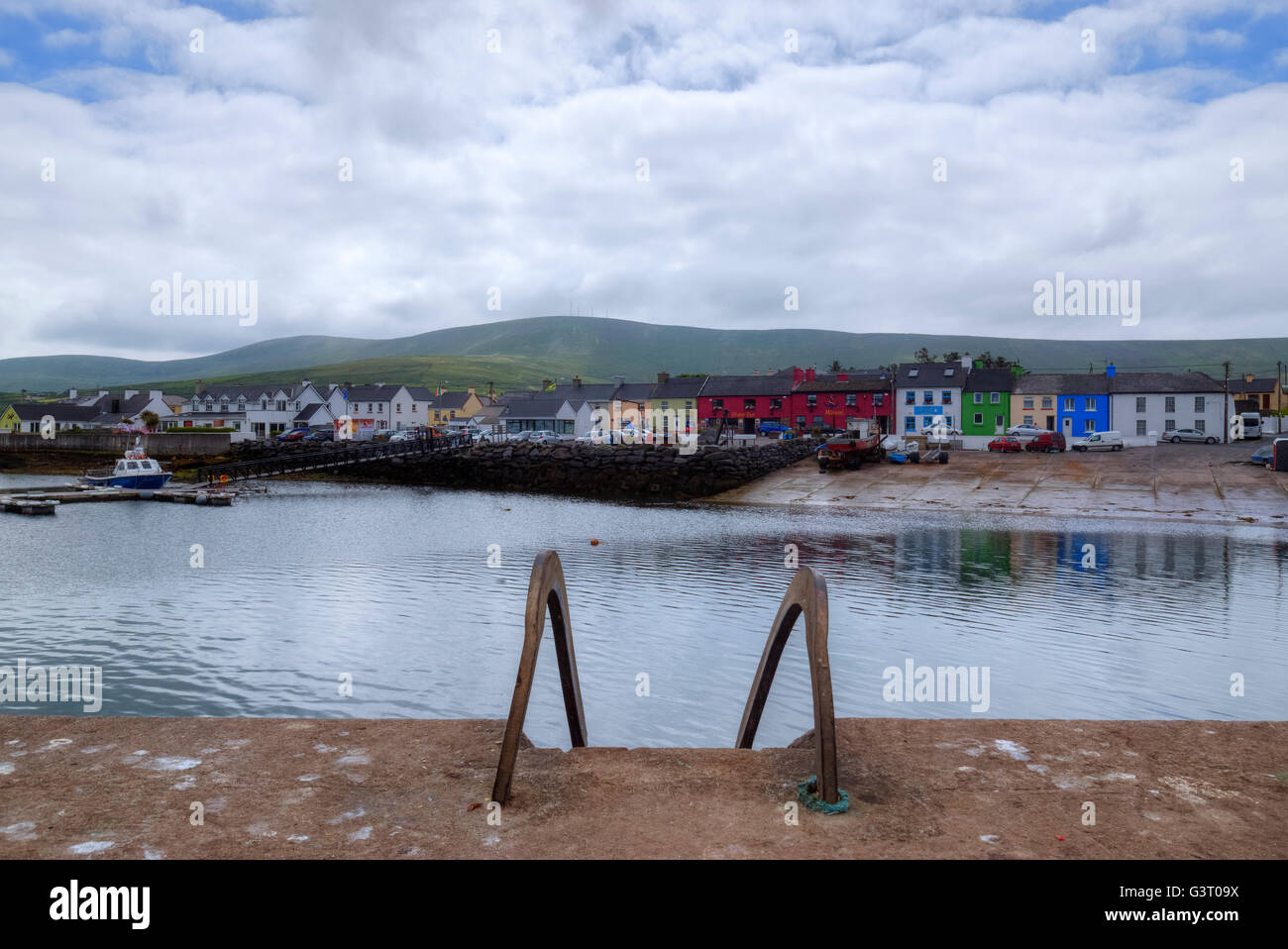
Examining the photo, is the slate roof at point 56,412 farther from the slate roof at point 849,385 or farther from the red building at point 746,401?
the slate roof at point 849,385

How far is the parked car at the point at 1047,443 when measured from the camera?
7362 cm

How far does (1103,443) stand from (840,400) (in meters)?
31.3

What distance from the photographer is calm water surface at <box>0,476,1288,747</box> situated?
1545cm

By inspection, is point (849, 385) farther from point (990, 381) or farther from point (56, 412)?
point (56, 412)

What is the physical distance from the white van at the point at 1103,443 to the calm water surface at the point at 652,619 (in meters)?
35.5

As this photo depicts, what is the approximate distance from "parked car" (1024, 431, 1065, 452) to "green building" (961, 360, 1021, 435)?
67.3 ft

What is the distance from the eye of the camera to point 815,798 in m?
4.98

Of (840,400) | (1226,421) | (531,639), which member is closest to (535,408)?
(840,400)

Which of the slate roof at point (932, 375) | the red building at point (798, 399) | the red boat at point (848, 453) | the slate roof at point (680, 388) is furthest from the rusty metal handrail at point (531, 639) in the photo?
the slate roof at point (680, 388)

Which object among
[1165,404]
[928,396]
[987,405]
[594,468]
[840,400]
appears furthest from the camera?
[840,400]

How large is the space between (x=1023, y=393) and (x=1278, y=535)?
58427 millimetres

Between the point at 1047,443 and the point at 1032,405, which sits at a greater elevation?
the point at 1032,405
